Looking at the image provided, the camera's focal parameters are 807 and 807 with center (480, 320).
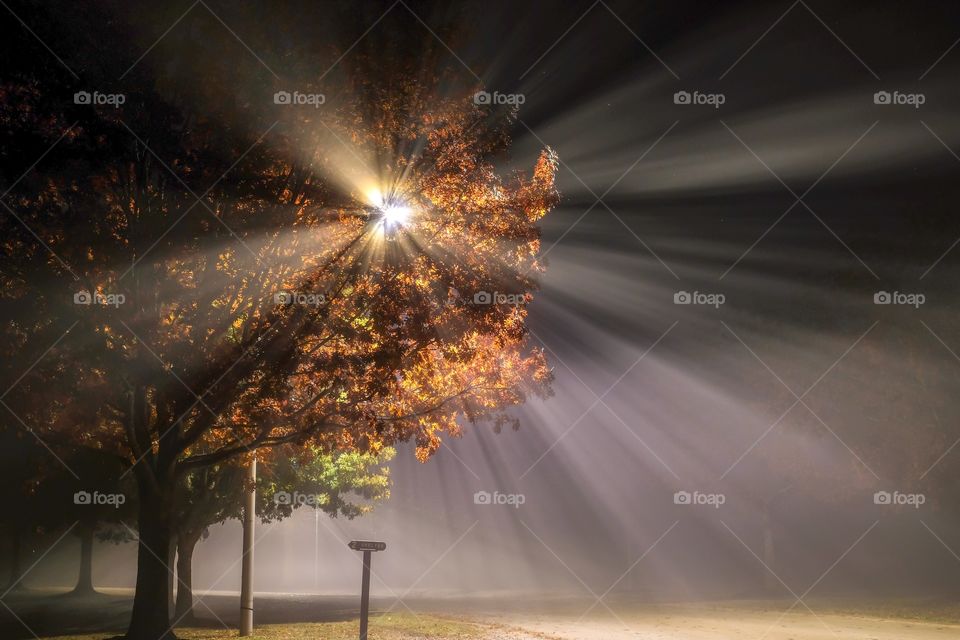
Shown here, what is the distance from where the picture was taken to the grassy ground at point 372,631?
1627 cm

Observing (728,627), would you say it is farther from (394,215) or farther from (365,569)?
(394,215)

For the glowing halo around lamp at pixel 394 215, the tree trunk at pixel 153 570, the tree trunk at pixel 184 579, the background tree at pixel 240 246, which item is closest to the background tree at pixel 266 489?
the tree trunk at pixel 184 579

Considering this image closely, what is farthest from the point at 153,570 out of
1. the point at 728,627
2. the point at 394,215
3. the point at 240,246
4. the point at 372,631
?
the point at 728,627

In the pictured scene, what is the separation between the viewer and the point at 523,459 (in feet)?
195

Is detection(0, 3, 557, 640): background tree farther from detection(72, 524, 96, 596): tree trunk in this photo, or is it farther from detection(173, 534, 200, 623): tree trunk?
detection(72, 524, 96, 596): tree trunk

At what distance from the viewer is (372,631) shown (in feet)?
56.1

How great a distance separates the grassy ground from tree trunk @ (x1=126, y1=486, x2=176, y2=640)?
1465 millimetres

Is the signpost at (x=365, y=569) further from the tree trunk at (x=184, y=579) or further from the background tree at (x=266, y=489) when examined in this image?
the tree trunk at (x=184, y=579)

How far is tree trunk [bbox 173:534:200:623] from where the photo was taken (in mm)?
23547

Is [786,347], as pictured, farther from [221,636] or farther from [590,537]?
[590,537]

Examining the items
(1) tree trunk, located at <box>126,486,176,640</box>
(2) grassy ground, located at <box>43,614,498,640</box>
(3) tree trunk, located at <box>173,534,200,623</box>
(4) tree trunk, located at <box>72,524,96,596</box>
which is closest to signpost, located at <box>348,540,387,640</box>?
(1) tree trunk, located at <box>126,486,176,640</box>

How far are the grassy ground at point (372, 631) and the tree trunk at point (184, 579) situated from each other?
4.30 metres

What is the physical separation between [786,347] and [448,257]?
19.9 metres

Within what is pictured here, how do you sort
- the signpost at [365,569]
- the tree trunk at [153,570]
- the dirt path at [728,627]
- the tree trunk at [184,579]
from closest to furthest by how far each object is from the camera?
the signpost at [365,569] < the tree trunk at [153,570] < the dirt path at [728,627] < the tree trunk at [184,579]
